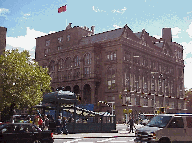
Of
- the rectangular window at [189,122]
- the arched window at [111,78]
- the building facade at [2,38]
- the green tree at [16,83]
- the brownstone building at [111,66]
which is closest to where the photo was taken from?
the rectangular window at [189,122]

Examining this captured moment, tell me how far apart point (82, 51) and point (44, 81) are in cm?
3123

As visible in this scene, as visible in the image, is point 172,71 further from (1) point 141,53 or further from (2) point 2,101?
(2) point 2,101

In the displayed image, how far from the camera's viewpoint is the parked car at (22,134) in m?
16.7

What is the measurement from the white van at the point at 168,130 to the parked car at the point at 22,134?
5.40 metres

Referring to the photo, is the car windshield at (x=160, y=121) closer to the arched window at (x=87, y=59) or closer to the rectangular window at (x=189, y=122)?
the rectangular window at (x=189, y=122)

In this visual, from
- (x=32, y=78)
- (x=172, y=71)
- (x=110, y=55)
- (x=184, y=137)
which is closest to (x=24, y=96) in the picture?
(x=32, y=78)

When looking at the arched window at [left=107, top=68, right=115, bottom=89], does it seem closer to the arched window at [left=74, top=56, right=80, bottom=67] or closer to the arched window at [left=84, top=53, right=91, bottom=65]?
the arched window at [left=84, top=53, right=91, bottom=65]

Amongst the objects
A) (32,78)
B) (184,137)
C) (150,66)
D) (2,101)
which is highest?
(150,66)

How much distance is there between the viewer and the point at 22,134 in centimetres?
1716

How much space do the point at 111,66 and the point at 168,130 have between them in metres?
64.4

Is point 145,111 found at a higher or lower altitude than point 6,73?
lower

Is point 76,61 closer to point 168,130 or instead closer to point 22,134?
point 22,134

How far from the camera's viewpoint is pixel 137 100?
8288cm

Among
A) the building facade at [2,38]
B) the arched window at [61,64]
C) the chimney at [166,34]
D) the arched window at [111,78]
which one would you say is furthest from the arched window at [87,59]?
the chimney at [166,34]
